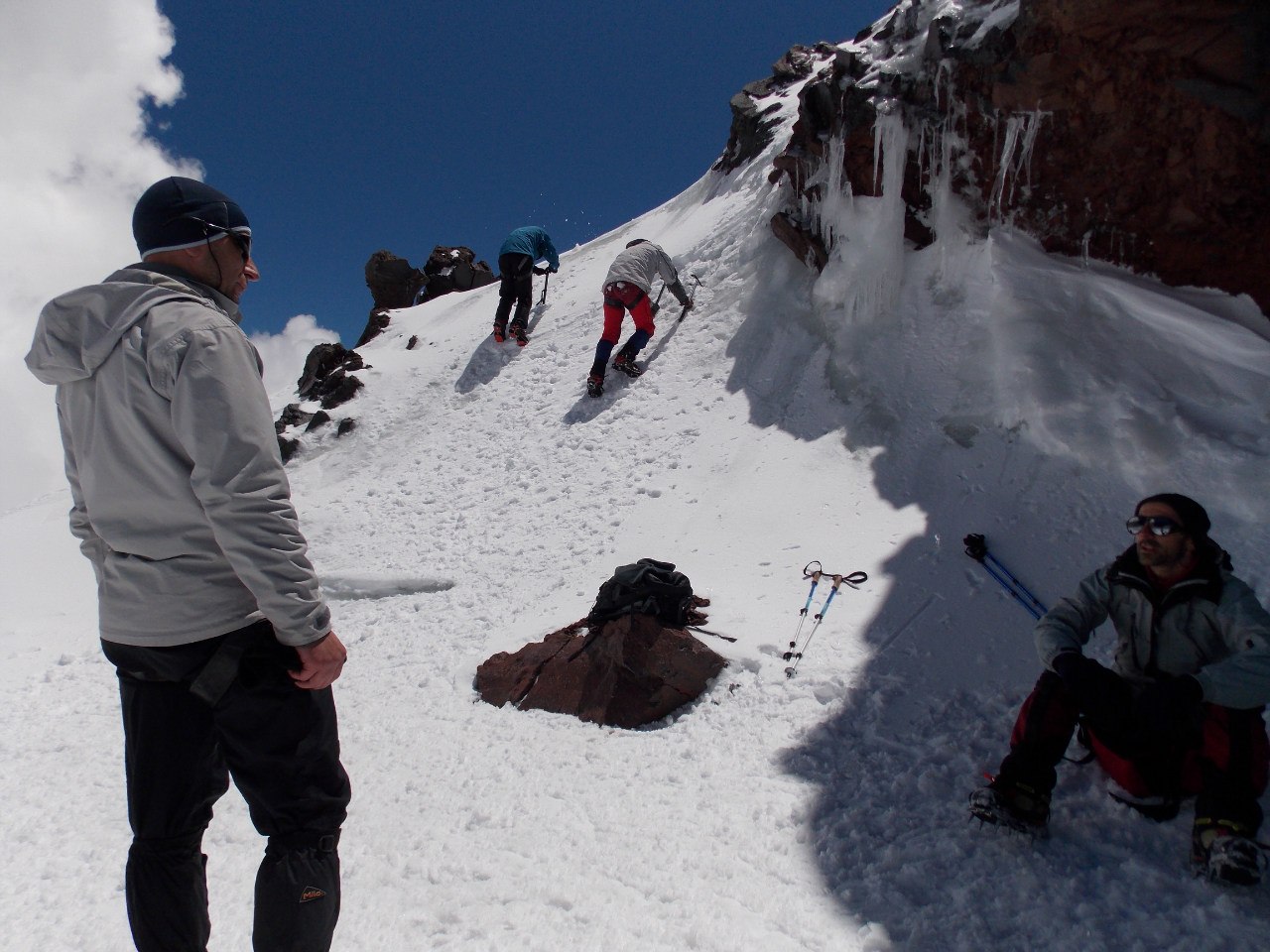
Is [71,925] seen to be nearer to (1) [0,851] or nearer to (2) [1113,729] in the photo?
(1) [0,851]

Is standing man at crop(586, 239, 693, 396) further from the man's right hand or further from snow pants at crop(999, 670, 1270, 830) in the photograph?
the man's right hand

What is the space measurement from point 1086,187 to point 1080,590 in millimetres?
3831

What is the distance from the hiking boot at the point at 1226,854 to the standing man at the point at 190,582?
95.6 inches

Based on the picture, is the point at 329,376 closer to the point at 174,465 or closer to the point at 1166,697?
the point at 174,465

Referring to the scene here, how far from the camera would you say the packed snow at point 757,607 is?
2367 millimetres

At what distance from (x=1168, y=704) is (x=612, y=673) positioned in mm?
2373

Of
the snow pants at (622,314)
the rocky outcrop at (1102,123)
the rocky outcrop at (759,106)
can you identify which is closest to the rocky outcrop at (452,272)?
the rocky outcrop at (759,106)

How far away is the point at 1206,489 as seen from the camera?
14.4ft

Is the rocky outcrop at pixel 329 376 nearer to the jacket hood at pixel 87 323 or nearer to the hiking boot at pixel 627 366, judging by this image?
the hiking boot at pixel 627 366

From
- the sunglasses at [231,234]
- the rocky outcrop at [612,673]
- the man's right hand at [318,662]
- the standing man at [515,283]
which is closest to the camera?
the man's right hand at [318,662]

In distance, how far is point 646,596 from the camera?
13.8 ft

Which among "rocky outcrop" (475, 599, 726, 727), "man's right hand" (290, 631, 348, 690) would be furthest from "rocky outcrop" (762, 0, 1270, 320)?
"man's right hand" (290, 631, 348, 690)

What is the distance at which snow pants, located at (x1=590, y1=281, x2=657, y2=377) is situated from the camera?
8.12 metres

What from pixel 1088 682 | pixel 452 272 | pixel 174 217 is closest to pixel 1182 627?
pixel 1088 682
